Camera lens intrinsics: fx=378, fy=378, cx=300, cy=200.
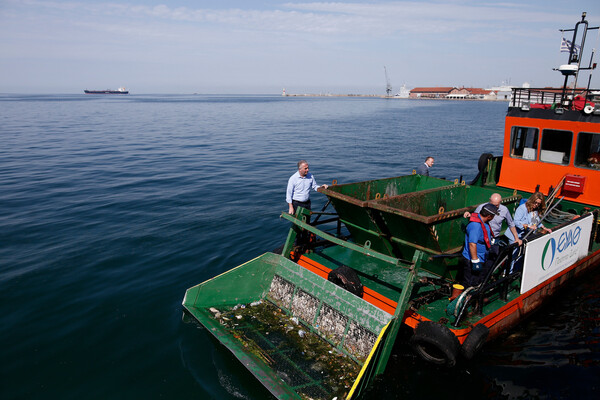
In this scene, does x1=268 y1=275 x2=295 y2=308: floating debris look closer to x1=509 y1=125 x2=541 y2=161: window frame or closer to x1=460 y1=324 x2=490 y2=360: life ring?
x1=460 y1=324 x2=490 y2=360: life ring

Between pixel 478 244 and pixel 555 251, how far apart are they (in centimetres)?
230

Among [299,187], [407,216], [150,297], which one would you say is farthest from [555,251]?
[150,297]

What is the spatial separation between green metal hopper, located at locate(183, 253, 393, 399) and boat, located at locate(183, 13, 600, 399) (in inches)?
0.8

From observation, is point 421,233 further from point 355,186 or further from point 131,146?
point 131,146

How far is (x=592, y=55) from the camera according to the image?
1056cm

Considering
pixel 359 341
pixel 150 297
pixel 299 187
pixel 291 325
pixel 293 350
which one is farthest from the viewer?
pixel 299 187

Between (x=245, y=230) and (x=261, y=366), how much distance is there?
23.5 feet

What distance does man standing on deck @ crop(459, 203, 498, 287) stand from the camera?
617 centimetres

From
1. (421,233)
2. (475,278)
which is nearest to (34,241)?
(421,233)

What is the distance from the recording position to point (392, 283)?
Result: 7363mm

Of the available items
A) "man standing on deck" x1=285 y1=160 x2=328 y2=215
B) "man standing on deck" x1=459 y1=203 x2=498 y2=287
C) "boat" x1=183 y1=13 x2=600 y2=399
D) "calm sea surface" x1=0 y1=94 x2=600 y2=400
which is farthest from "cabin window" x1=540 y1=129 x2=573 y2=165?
"man standing on deck" x1=285 y1=160 x2=328 y2=215

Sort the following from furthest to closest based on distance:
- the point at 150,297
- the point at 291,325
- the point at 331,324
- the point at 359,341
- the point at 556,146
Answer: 1. the point at 556,146
2. the point at 150,297
3. the point at 291,325
4. the point at 331,324
5. the point at 359,341

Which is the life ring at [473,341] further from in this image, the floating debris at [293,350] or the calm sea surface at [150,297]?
the floating debris at [293,350]

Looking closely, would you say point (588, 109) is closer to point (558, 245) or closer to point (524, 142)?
point (524, 142)
